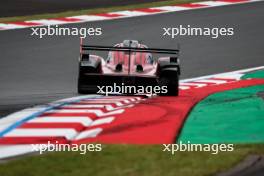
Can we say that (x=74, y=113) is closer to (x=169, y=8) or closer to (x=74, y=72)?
(x=74, y=72)

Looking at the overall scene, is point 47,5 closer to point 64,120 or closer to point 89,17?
point 89,17

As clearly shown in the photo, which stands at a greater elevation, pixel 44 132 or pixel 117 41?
pixel 117 41

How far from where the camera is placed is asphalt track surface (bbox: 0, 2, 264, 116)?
18.4 m

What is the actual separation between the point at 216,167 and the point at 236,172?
310mm

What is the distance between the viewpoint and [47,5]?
96.4 ft

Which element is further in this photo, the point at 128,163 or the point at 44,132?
the point at 44,132

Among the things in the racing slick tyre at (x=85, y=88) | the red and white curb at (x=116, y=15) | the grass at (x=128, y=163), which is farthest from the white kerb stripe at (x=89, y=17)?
the grass at (x=128, y=163)

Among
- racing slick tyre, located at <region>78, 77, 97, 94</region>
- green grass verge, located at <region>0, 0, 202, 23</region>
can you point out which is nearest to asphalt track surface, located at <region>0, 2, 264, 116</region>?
racing slick tyre, located at <region>78, 77, 97, 94</region>

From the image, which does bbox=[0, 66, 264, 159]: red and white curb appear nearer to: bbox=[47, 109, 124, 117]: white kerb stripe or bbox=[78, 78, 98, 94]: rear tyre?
bbox=[47, 109, 124, 117]: white kerb stripe

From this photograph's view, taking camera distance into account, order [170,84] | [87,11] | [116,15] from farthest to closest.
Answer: [87,11] < [116,15] < [170,84]

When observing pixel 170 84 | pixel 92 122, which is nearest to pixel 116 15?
pixel 170 84

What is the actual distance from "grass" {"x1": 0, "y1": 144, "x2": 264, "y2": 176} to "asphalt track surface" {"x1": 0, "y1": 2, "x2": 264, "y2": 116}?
13.2 feet

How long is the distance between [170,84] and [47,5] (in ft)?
43.7

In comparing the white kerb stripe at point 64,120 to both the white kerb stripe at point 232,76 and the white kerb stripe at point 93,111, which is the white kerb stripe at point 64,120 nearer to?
the white kerb stripe at point 93,111
